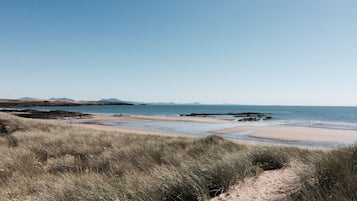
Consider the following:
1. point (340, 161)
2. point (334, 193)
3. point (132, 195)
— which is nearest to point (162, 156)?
point (132, 195)

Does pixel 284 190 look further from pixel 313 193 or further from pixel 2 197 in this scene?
pixel 2 197

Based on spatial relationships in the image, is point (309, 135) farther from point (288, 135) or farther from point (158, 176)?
point (158, 176)

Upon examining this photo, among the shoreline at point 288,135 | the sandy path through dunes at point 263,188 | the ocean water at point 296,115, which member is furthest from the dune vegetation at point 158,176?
the ocean water at point 296,115

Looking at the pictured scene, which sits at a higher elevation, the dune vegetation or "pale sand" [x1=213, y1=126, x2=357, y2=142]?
the dune vegetation

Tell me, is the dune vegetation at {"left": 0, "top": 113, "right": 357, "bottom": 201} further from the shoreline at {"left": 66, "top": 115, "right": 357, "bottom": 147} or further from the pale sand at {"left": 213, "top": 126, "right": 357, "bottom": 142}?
the pale sand at {"left": 213, "top": 126, "right": 357, "bottom": 142}

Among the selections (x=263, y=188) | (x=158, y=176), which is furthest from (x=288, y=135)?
(x=158, y=176)

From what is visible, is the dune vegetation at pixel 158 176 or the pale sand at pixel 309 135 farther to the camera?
the pale sand at pixel 309 135

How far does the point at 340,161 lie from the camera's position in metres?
5.76

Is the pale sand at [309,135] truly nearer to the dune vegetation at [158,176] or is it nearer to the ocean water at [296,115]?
the ocean water at [296,115]

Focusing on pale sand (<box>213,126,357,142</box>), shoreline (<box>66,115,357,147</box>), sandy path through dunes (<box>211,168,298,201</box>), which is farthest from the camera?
pale sand (<box>213,126,357,142</box>)

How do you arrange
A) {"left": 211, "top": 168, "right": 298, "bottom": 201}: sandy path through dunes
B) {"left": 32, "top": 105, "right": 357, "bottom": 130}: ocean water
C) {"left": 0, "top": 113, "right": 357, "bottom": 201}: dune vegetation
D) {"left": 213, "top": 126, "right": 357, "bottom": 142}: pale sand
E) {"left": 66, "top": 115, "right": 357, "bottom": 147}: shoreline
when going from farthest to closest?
1. {"left": 32, "top": 105, "right": 357, "bottom": 130}: ocean water
2. {"left": 213, "top": 126, "right": 357, "bottom": 142}: pale sand
3. {"left": 66, "top": 115, "right": 357, "bottom": 147}: shoreline
4. {"left": 211, "top": 168, "right": 298, "bottom": 201}: sandy path through dunes
5. {"left": 0, "top": 113, "right": 357, "bottom": 201}: dune vegetation

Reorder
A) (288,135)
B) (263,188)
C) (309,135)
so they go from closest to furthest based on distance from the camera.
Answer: (263,188)
(309,135)
(288,135)

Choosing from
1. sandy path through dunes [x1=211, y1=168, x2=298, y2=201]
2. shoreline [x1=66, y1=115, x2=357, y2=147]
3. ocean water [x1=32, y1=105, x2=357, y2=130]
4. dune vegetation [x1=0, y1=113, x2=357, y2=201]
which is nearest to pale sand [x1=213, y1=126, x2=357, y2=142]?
shoreline [x1=66, y1=115, x2=357, y2=147]

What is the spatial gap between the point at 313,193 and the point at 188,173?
2442 mm
